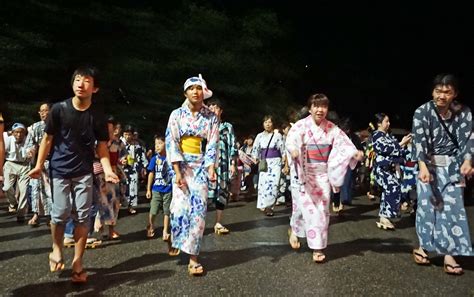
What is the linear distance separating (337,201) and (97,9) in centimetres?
1327

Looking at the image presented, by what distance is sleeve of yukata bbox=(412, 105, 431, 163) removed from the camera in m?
4.98

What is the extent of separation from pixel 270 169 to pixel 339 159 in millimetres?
3885

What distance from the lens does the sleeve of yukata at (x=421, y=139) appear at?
4984 millimetres

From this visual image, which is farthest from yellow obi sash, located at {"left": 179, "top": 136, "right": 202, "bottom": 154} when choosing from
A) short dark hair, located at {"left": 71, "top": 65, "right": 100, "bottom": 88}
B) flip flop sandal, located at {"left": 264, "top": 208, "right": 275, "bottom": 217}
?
flip flop sandal, located at {"left": 264, "top": 208, "right": 275, "bottom": 217}

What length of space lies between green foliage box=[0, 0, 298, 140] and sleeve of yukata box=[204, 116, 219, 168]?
11.6 m

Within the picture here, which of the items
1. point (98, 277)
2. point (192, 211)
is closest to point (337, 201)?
point (192, 211)

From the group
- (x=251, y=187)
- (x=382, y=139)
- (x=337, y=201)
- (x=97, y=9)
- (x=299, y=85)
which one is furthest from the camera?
(x=299, y=85)

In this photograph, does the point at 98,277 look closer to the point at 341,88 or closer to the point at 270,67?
the point at 270,67

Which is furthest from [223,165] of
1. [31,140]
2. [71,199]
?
[71,199]

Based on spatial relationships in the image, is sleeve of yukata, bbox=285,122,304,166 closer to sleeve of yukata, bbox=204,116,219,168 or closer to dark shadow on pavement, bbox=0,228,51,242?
sleeve of yukata, bbox=204,116,219,168

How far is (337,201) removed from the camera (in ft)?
30.3

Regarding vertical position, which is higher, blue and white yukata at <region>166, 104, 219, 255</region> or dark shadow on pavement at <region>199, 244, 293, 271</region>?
blue and white yukata at <region>166, 104, 219, 255</region>

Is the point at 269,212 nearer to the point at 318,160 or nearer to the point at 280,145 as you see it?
the point at 280,145

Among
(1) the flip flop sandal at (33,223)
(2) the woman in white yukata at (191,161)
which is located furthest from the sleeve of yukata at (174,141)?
(1) the flip flop sandal at (33,223)
